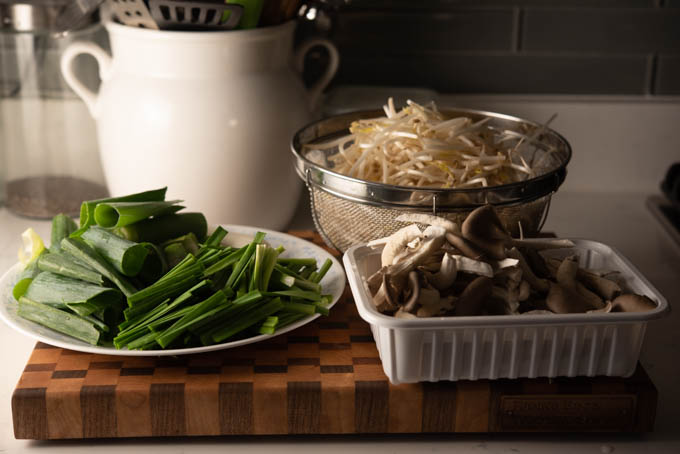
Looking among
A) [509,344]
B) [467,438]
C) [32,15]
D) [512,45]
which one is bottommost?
[467,438]

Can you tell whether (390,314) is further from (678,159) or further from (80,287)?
(678,159)

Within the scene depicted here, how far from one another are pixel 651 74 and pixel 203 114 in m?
0.92

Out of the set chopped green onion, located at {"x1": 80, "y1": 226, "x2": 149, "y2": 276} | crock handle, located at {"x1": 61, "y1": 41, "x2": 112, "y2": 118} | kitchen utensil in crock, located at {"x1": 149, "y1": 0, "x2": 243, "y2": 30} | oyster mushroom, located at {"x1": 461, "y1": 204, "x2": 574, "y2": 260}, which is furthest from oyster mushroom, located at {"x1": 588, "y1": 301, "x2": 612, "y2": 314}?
crock handle, located at {"x1": 61, "y1": 41, "x2": 112, "y2": 118}

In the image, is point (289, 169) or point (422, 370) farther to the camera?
point (289, 169)

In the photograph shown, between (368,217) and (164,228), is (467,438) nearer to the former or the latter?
(368,217)

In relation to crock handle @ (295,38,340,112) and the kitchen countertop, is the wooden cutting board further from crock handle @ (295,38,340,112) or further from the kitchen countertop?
crock handle @ (295,38,340,112)

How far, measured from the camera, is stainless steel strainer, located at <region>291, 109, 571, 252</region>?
3.36 ft

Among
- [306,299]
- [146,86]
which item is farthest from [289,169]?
[306,299]

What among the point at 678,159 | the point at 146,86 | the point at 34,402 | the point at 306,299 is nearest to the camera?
the point at 34,402

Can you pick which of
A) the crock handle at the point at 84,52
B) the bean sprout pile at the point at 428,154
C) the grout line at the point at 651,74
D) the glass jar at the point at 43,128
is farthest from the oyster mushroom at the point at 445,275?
the grout line at the point at 651,74

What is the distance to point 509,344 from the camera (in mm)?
840

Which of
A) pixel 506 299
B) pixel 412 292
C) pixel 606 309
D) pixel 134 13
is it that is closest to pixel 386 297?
pixel 412 292

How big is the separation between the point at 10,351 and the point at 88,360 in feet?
0.66

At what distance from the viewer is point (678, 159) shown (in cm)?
161
